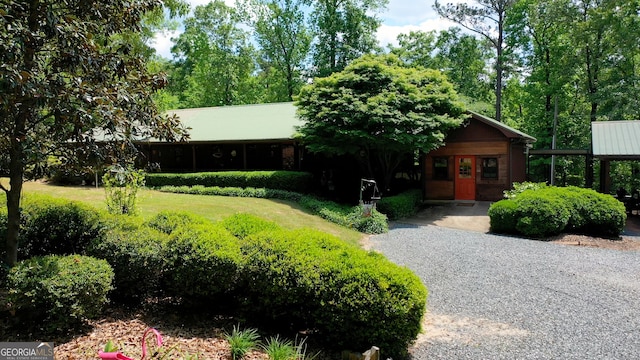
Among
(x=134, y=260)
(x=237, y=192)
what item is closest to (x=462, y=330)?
(x=134, y=260)

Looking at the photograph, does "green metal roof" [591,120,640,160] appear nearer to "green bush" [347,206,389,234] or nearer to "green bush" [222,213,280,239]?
"green bush" [347,206,389,234]

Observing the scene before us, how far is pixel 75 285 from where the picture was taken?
4121 millimetres

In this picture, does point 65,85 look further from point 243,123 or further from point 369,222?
point 243,123

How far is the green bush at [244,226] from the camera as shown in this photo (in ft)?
19.3

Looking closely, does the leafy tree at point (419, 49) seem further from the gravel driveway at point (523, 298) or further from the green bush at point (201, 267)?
Answer: the green bush at point (201, 267)

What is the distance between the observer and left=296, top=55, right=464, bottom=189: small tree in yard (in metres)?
14.6

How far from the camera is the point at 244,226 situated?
6.04m

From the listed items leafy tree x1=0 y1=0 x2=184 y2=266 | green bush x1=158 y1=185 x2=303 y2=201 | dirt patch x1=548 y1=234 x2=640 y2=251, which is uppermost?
leafy tree x1=0 y1=0 x2=184 y2=266

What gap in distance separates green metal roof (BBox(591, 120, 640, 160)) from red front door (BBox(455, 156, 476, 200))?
15.6ft

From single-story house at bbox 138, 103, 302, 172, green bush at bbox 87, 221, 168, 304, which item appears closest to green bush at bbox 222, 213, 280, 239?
green bush at bbox 87, 221, 168, 304

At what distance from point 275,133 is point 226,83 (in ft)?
59.8

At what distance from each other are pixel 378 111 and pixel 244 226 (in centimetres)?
940

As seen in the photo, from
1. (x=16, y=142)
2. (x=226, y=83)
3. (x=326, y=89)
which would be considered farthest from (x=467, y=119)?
(x=226, y=83)

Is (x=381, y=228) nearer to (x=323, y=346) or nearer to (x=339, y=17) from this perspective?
(x=323, y=346)
